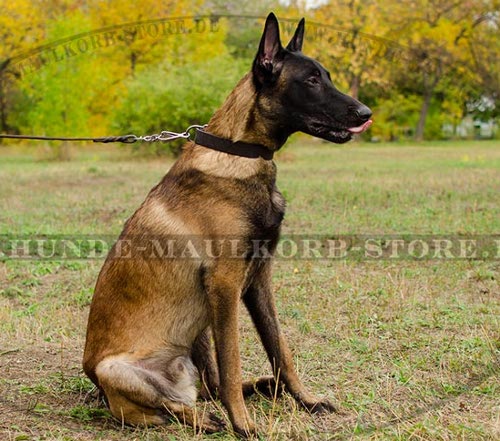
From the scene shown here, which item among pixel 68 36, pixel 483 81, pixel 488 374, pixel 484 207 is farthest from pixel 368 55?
pixel 488 374

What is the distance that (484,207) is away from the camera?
1077 cm

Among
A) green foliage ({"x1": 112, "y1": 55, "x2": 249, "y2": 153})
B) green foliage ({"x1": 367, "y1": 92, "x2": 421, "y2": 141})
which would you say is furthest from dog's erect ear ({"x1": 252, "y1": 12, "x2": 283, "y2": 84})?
green foliage ({"x1": 367, "y1": 92, "x2": 421, "y2": 141})

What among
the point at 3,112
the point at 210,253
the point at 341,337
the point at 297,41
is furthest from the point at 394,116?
the point at 210,253

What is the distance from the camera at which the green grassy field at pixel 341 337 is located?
361 cm

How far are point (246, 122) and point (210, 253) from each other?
26.4 inches

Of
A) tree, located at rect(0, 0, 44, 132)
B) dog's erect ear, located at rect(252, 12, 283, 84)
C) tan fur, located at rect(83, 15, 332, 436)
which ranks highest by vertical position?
tree, located at rect(0, 0, 44, 132)

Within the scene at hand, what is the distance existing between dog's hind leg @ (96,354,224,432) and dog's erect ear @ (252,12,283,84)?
4.79 feet

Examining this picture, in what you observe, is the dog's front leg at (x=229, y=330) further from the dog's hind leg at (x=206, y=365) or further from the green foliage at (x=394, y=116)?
the green foliage at (x=394, y=116)

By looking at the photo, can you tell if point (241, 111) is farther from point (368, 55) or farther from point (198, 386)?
point (368, 55)

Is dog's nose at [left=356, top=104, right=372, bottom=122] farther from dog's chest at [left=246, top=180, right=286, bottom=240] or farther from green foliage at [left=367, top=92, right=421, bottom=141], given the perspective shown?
green foliage at [left=367, top=92, right=421, bottom=141]

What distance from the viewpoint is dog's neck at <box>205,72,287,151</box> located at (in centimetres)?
356

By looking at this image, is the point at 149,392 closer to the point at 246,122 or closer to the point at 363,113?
the point at 246,122

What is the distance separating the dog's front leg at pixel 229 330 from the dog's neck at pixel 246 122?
631 mm

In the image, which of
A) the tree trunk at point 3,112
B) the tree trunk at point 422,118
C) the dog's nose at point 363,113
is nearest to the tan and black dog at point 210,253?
the dog's nose at point 363,113
